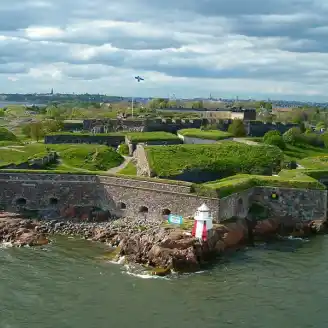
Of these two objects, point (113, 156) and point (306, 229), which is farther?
point (113, 156)

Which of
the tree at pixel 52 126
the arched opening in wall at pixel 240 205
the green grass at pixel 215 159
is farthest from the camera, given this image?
the tree at pixel 52 126

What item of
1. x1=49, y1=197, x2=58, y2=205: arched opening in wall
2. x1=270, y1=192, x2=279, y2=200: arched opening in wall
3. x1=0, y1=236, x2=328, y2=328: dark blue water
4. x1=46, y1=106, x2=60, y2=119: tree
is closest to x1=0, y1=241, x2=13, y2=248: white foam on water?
x1=0, y1=236, x2=328, y2=328: dark blue water

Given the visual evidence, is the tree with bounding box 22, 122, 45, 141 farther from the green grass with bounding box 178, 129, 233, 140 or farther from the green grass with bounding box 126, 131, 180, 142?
the green grass with bounding box 178, 129, 233, 140

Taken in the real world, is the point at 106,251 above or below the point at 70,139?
below

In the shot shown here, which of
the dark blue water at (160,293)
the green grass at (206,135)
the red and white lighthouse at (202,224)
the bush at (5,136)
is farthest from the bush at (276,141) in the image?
the red and white lighthouse at (202,224)

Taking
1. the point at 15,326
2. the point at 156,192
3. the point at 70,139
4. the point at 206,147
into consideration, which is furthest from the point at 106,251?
the point at 70,139

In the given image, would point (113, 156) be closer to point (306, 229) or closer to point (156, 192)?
point (156, 192)

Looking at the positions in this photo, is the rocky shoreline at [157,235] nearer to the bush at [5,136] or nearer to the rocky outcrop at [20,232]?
the rocky outcrop at [20,232]
